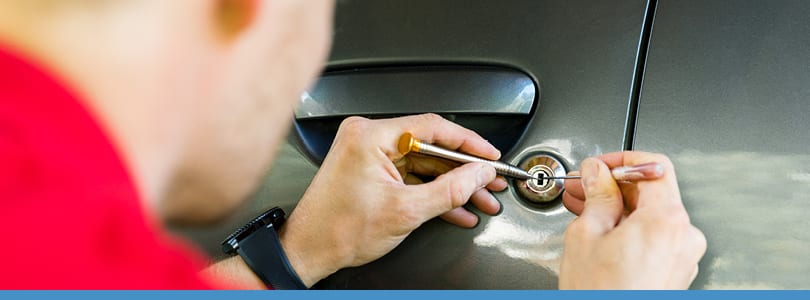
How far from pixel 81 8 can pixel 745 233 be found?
69 cm

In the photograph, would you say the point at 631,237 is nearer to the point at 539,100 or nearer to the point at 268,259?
the point at 539,100

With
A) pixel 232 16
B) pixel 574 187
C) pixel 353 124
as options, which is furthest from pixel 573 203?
pixel 232 16

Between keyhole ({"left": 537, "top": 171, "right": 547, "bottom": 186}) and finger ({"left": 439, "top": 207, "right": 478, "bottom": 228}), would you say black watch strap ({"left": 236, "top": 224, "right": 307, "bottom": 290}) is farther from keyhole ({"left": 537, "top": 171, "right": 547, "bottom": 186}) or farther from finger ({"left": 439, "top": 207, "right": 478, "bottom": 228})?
keyhole ({"left": 537, "top": 171, "right": 547, "bottom": 186})

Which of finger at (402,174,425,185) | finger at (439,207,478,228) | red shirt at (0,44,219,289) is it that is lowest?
finger at (439,207,478,228)

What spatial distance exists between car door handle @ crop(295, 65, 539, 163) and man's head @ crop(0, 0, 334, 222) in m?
0.47

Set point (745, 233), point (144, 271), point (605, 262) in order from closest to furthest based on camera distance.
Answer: point (144, 271) → point (605, 262) → point (745, 233)

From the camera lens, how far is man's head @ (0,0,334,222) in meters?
0.38

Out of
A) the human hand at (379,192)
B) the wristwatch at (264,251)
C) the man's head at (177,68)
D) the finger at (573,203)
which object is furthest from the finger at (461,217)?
the man's head at (177,68)

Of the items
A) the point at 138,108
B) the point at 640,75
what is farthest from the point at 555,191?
the point at 138,108

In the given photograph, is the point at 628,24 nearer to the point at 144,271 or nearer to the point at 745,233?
the point at 745,233

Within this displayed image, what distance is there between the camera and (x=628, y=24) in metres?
0.93

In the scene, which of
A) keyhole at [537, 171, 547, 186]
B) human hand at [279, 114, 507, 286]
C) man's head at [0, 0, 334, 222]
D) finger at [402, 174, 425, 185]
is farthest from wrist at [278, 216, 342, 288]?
man's head at [0, 0, 334, 222]

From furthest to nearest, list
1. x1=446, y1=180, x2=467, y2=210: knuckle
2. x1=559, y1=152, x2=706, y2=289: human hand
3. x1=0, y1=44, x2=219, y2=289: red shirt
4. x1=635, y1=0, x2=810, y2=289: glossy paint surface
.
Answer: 1. x1=446, y1=180, x2=467, y2=210: knuckle
2. x1=635, y1=0, x2=810, y2=289: glossy paint surface
3. x1=559, y1=152, x2=706, y2=289: human hand
4. x1=0, y1=44, x2=219, y2=289: red shirt

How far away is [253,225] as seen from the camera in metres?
1.04
